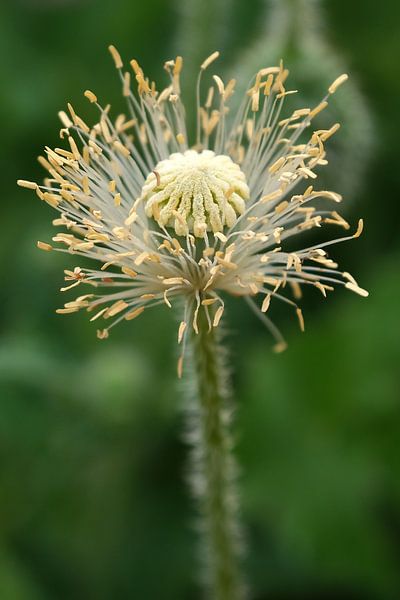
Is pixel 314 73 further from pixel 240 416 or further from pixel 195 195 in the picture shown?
pixel 240 416

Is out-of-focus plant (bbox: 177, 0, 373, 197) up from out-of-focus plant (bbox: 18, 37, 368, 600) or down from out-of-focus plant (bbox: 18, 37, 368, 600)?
up

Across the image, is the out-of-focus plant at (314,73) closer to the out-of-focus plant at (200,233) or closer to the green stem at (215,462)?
the out-of-focus plant at (200,233)

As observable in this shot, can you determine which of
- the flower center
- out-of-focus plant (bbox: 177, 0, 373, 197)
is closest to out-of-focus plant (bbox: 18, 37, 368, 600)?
the flower center

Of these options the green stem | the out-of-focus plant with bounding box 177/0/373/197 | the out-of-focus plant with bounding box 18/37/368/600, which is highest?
the out-of-focus plant with bounding box 177/0/373/197

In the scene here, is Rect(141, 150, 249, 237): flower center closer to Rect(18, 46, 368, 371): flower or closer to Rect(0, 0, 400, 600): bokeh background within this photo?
Rect(18, 46, 368, 371): flower

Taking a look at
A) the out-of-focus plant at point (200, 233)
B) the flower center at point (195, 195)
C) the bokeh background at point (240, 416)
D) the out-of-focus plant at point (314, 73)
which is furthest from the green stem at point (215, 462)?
the out-of-focus plant at point (314, 73)

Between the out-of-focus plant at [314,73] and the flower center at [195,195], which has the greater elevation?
the out-of-focus plant at [314,73]

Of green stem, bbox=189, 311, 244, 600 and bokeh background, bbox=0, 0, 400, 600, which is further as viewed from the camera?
bokeh background, bbox=0, 0, 400, 600
